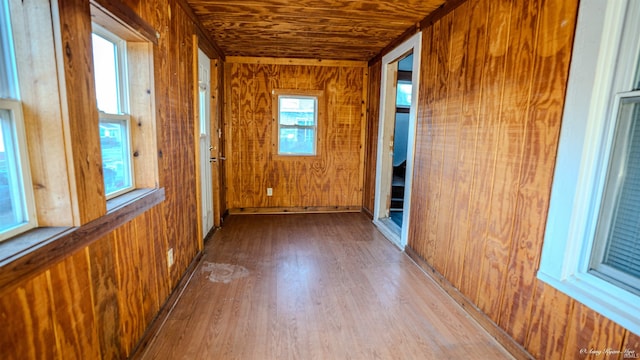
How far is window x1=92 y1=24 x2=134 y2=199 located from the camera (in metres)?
1.47

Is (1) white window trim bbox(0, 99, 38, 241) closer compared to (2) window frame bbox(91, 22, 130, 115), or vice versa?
(1) white window trim bbox(0, 99, 38, 241)

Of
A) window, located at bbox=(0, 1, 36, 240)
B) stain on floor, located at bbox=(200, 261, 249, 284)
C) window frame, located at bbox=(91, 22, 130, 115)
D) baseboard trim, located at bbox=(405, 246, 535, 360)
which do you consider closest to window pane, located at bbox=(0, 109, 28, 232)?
window, located at bbox=(0, 1, 36, 240)

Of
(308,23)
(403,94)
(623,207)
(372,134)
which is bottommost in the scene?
(623,207)

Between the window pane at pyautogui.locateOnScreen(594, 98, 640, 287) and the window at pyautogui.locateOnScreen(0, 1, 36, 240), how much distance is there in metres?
2.27

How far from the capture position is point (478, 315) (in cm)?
199

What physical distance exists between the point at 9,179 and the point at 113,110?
0.69 meters

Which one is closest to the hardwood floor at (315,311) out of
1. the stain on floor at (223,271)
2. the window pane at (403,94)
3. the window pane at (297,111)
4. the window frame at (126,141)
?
the stain on floor at (223,271)

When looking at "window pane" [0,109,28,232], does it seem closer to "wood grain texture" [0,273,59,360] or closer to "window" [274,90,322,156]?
"wood grain texture" [0,273,59,360]

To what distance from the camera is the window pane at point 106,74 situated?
145cm

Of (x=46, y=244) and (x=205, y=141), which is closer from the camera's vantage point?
(x=46, y=244)

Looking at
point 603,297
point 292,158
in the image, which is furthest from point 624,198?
point 292,158

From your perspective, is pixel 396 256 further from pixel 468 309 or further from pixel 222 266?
pixel 222 266

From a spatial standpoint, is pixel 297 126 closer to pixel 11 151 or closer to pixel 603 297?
pixel 11 151

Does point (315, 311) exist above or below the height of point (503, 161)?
below
